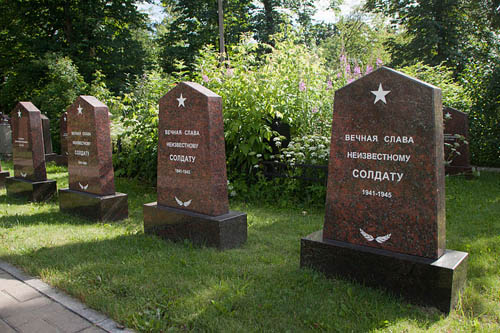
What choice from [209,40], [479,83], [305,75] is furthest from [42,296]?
[209,40]

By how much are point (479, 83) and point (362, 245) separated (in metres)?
8.88

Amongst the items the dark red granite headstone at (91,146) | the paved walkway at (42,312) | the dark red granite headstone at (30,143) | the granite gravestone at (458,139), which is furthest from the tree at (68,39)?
the paved walkway at (42,312)

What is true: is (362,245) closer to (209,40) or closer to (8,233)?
(8,233)

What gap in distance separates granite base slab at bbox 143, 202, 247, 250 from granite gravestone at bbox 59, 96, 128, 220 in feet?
3.86

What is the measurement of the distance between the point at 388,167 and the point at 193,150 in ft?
7.87

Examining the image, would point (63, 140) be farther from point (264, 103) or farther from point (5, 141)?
point (264, 103)

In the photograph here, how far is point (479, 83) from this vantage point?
10562 millimetres

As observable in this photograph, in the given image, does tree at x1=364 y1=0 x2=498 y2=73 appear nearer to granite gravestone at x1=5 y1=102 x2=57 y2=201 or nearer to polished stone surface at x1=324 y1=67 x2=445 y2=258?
granite gravestone at x1=5 y1=102 x2=57 y2=201

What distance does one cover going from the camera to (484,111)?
33.8 feet

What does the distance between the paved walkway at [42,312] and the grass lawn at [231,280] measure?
4.1 inches

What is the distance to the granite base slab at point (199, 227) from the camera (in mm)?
4715

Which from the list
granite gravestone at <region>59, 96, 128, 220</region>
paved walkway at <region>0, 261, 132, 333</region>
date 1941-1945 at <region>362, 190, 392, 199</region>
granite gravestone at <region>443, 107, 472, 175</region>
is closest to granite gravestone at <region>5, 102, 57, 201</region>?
granite gravestone at <region>59, 96, 128, 220</region>

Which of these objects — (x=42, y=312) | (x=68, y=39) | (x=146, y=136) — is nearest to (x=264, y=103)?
(x=146, y=136)

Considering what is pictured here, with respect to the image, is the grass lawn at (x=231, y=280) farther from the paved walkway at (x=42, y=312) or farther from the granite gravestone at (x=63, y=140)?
the granite gravestone at (x=63, y=140)
